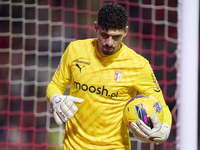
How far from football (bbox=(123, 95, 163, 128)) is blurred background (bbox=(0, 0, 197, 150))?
90.0 inches

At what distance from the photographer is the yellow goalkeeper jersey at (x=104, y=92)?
6.61 feet

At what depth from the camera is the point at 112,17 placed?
6.19ft

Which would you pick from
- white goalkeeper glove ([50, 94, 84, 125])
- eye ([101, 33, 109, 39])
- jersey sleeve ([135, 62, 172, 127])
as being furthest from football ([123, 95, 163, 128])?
eye ([101, 33, 109, 39])

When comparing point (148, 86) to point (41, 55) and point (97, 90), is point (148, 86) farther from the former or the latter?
point (41, 55)

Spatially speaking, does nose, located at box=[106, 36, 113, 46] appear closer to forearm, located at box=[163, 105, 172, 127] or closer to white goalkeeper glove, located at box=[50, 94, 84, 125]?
white goalkeeper glove, located at box=[50, 94, 84, 125]

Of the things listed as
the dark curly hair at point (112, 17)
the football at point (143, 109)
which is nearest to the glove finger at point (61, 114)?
the football at point (143, 109)

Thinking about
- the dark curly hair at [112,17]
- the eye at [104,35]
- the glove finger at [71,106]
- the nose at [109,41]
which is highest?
the dark curly hair at [112,17]

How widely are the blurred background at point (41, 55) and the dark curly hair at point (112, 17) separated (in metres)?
2.19

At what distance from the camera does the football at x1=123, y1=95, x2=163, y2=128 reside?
70.3 inches

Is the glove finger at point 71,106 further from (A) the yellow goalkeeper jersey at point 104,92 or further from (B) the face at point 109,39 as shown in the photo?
(B) the face at point 109,39

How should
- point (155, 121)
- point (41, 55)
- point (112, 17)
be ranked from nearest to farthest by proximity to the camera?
point (155, 121) < point (112, 17) < point (41, 55)

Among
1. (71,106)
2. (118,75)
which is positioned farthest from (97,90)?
(71,106)

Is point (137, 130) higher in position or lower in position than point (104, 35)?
lower

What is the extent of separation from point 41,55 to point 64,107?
9.44 feet
